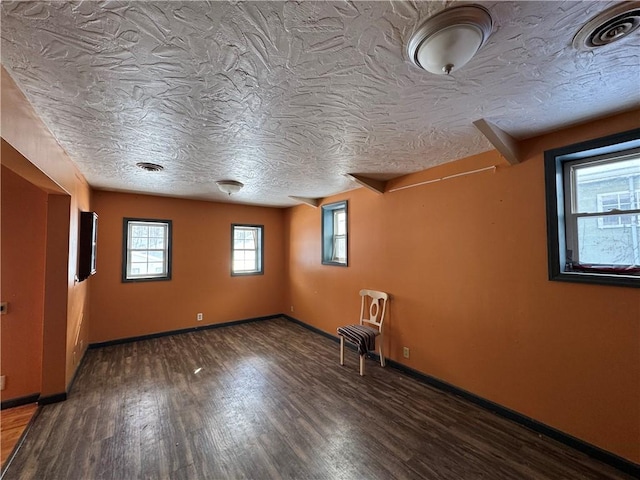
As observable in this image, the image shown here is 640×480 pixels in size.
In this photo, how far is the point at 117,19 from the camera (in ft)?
3.49

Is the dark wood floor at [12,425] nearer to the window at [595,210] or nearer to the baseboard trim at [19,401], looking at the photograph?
the baseboard trim at [19,401]

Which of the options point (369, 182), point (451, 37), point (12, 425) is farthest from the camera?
point (369, 182)

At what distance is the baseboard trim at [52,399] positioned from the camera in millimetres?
2555

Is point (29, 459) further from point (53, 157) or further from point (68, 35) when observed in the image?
point (68, 35)

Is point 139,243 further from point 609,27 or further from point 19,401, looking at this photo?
point 609,27

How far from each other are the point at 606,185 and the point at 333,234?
11.2 ft

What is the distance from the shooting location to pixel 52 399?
260 cm

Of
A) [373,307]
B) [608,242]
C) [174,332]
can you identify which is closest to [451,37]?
[608,242]

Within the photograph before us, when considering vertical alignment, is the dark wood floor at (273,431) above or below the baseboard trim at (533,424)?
below

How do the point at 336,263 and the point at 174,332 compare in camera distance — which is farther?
the point at 174,332

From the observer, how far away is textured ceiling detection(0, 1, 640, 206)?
3.50 feet

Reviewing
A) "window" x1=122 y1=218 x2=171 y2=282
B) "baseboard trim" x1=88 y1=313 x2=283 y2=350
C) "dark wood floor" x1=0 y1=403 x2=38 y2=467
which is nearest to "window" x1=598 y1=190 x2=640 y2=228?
"dark wood floor" x1=0 y1=403 x2=38 y2=467

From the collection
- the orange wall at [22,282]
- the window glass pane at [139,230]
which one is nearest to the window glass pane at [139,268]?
the window glass pane at [139,230]

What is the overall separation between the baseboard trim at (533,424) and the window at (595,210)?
3.94ft
